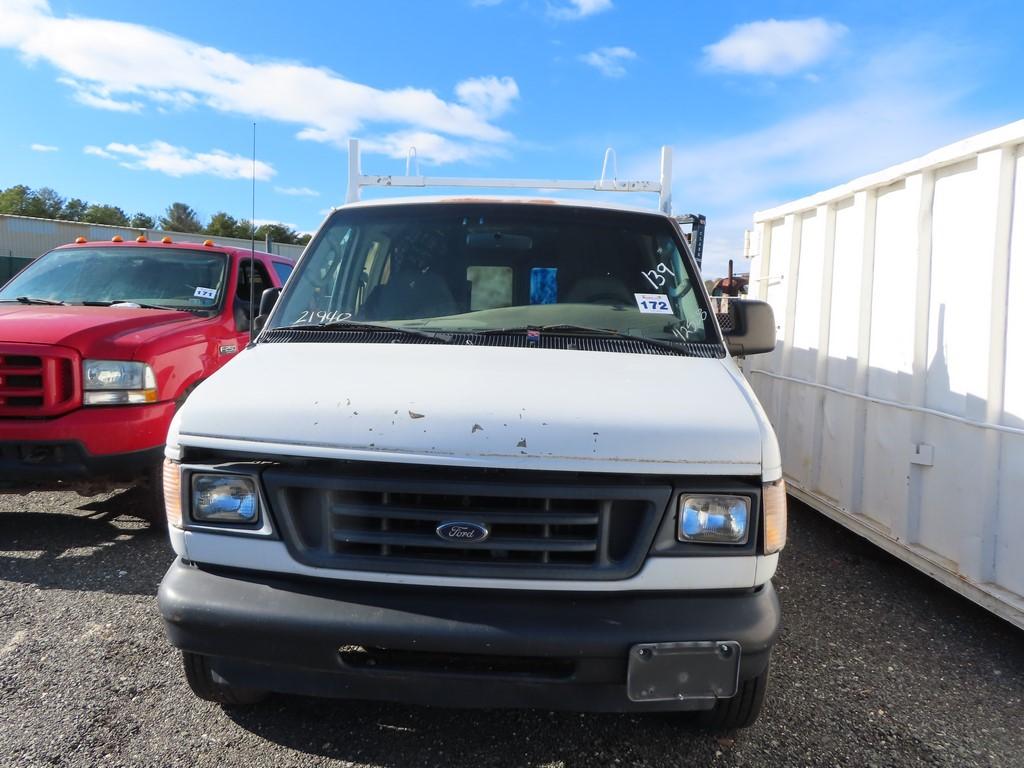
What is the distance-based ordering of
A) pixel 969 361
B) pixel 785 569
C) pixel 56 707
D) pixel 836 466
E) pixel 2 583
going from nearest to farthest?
pixel 56 707 → pixel 969 361 → pixel 2 583 → pixel 785 569 → pixel 836 466

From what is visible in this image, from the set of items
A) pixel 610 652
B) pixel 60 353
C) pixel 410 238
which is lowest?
pixel 610 652

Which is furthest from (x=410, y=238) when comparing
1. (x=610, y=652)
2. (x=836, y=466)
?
(x=836, y=466)

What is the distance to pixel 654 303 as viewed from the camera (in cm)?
314

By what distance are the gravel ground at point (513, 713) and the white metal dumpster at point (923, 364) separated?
41 centimetres

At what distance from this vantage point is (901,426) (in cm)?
410

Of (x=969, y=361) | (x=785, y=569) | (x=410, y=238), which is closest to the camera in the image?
(x=410, y=238)

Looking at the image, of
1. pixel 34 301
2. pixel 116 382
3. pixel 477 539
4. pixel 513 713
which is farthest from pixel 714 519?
pixel 34 301

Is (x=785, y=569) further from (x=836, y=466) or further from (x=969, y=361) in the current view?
(x=969, y=361)

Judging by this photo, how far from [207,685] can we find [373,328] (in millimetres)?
1444

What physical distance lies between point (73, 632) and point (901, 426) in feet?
14.8

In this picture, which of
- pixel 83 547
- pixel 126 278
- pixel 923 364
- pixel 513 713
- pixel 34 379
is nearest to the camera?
pixel 513 713

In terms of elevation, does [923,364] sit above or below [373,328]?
below

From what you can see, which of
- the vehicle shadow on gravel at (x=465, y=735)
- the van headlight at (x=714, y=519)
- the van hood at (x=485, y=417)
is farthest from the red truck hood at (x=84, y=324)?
the van headlight at (x=714, y=519)

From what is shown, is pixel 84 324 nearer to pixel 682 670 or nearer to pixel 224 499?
pixel 224 499
